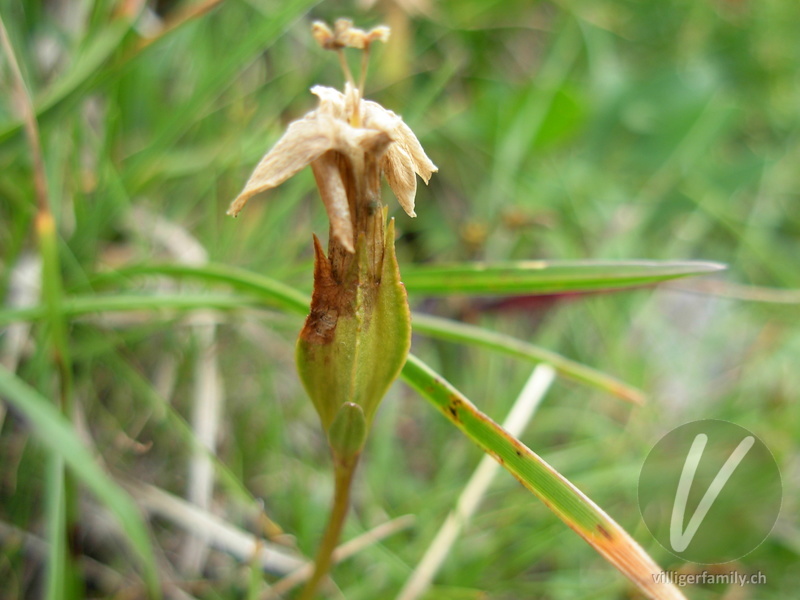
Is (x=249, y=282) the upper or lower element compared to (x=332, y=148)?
lower

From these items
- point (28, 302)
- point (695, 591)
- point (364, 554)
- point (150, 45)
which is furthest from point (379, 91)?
point (695, 591)

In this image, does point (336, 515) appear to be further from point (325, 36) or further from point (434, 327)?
point (325, 36)

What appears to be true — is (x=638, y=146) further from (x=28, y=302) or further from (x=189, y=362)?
(x=28, y=302)

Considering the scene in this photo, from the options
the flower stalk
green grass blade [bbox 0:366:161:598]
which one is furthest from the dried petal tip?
green grass blade [bbox 0:366:161:598]

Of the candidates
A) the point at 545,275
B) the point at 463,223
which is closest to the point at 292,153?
the point at 545,275

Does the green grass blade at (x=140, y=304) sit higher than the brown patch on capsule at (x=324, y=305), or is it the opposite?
the brown patch on capsule at (x=324, y=305)

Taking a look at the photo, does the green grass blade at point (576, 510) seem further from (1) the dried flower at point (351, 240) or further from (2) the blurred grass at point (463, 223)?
(2) the blurred grass at point (463, 223)

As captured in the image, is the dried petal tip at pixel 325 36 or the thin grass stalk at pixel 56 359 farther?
the thin grass stalk at pixel 56 359

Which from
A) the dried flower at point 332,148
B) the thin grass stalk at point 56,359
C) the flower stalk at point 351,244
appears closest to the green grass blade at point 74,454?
the thin grass stalk at point 56,359
